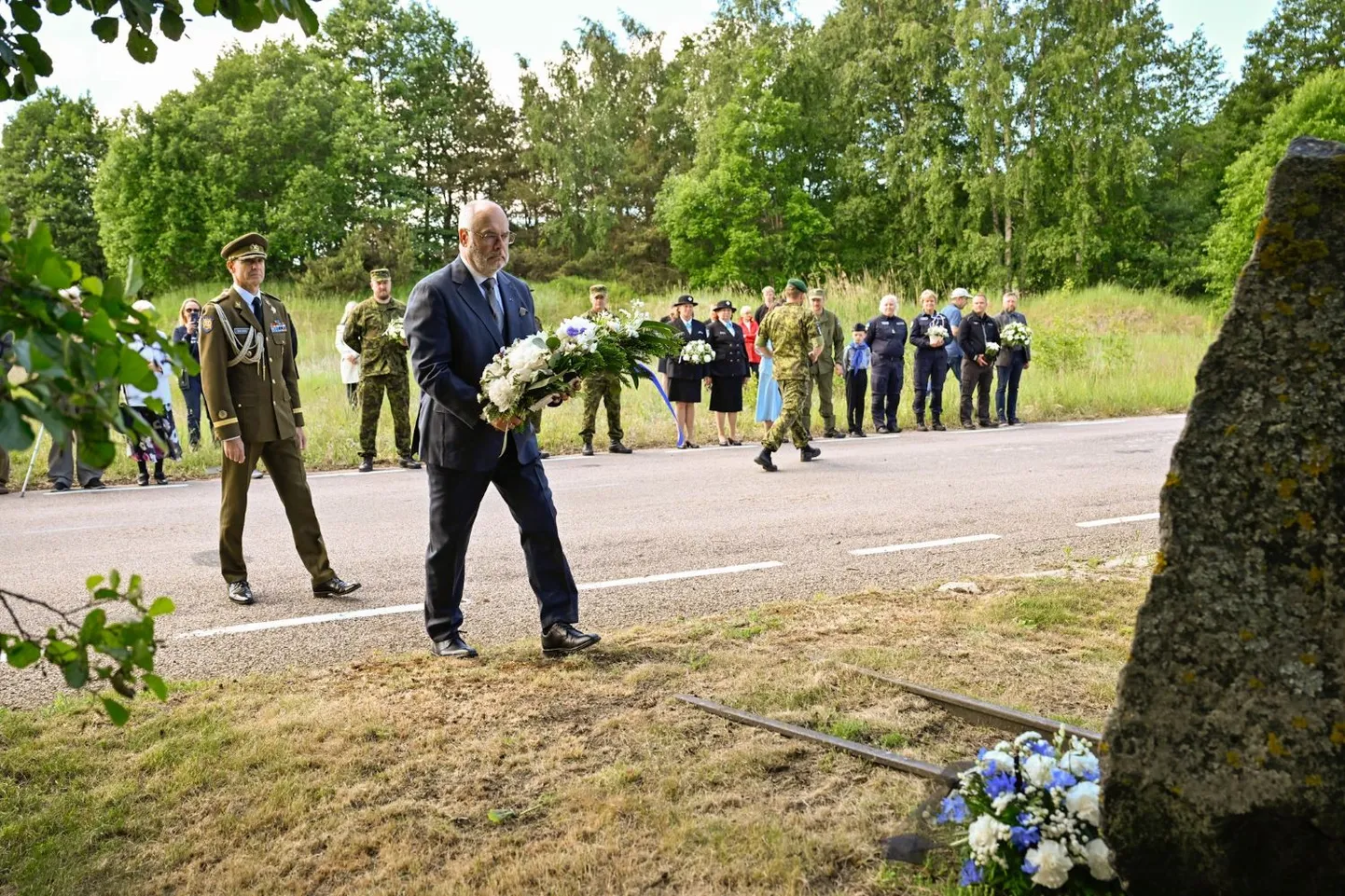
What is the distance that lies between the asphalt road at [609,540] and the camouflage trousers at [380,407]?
866mm

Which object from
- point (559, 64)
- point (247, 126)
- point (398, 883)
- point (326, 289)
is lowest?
point (398, 883)

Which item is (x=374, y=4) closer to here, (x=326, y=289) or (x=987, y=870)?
(x=326, y=289)

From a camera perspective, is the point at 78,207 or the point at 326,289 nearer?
the point at 326,289

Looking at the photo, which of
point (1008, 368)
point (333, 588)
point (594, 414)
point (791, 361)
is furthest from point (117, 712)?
point (1008, 368)

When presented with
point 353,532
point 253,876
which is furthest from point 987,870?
point 353,532

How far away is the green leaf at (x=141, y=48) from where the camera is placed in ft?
8.20

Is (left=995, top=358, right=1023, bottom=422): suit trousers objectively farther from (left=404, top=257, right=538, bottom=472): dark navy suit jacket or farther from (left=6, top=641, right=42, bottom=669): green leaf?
(left=6, top=641, right=42, bottom=669): green leaf

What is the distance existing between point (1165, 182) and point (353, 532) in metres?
50.2

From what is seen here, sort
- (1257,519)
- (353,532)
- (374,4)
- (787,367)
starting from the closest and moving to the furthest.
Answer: (1257,519), (353,532), (787,367), (374,4)

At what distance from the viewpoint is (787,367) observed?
12883mm

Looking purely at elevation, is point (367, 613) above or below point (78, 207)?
below

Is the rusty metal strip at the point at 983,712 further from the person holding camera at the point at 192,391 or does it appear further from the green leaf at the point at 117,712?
the person holding camera at the point at 192,391

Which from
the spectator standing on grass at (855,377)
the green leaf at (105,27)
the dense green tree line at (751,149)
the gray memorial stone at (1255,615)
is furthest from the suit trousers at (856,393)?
the dense green tree line at (751,149)

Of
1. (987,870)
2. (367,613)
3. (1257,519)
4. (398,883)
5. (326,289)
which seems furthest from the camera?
(326,289)
